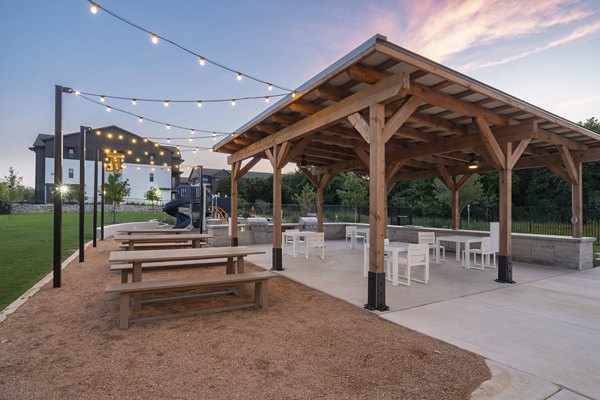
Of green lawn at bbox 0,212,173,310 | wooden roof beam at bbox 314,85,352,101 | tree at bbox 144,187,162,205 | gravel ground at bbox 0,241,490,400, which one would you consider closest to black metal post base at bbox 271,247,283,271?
gravel ground at bbox 0,241,490,400

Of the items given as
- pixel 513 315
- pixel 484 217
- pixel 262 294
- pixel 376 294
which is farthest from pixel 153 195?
pixel 513 315

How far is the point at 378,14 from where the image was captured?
8.60m

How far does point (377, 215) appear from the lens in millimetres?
4152

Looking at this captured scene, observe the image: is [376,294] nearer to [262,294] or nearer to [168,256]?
[262,294]

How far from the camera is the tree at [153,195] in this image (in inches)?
1453

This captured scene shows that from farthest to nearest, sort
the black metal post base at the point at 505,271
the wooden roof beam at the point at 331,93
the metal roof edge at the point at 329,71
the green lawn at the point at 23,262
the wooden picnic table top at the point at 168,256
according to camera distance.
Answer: the black metal post base at the point at 505,271 < the wooden roof beam at the point at 331,93 < the green lawn at the point at 23,262 < the wooden picnic table top at the point at 168,256 < the metal roof edge at the point at 329,71

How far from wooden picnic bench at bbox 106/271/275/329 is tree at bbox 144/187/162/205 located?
3636 cm

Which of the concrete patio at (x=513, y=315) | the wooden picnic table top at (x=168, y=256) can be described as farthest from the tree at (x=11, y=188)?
the wooden picnic table top at (x=168, y=256)

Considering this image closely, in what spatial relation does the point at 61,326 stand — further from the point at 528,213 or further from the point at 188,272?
the point at 528,213

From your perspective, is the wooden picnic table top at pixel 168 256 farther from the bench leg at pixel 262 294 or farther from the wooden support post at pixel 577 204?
the wooden support post at pixel 577 204

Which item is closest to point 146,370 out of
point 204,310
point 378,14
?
point 204,310

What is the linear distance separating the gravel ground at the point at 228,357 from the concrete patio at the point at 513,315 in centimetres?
32

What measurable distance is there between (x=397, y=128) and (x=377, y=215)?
4.06 ft

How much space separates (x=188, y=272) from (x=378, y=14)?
8324mm
